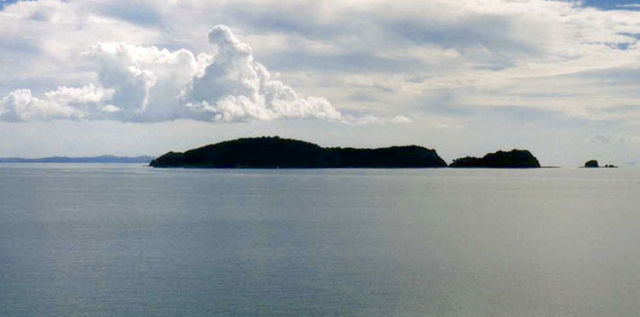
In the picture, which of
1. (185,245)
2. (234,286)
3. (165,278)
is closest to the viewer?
(234,286)

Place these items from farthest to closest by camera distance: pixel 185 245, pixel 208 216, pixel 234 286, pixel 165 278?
1. pixel 208 216
2. pixel 185 245
3. pixel 165 278
4. pixel 234 286

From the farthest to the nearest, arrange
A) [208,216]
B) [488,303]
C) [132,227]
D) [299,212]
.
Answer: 1. [299,212]
2. [208,216]
3. [132,227]
4. [488,303]

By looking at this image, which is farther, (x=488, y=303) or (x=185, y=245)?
(x=185, y=245)

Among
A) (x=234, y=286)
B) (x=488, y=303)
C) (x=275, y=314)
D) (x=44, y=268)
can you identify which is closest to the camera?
(x=275, y=314)

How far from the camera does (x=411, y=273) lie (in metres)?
35.8

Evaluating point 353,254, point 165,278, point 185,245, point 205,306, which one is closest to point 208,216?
point 185,245

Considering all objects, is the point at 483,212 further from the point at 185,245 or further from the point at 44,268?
the point at 44,268

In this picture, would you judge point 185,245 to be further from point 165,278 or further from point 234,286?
point 234,286

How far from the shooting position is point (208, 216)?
234 feet

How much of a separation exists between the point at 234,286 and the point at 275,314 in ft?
18.5

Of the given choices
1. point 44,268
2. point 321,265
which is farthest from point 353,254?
point 44,268

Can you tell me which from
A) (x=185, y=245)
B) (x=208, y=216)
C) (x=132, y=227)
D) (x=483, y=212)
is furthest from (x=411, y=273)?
(x=483, y=212)

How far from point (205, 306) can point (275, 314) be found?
11.0ft

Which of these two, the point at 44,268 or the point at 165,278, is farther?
the point at 44,268
